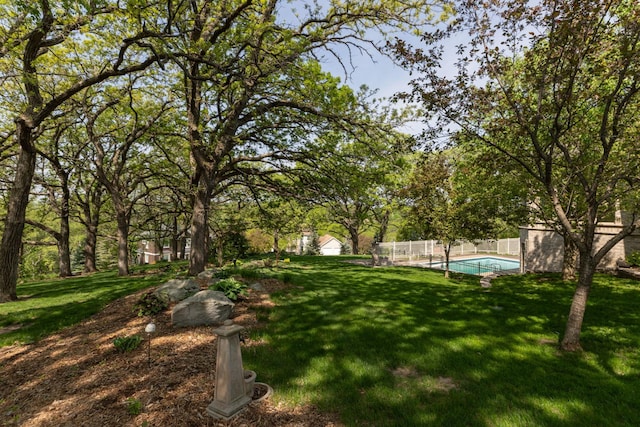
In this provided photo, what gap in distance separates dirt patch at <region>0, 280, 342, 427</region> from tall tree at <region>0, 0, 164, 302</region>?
5485 millimetres

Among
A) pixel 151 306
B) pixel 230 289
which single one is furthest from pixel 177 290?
pixel 230 289

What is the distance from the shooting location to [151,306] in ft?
23.5

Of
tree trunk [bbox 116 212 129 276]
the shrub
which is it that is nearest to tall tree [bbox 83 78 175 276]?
tree trunk [bbox 116 212 129 276]

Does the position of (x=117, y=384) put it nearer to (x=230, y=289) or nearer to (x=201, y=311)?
(x=201, y=311)

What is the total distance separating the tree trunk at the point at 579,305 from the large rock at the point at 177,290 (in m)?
8.55

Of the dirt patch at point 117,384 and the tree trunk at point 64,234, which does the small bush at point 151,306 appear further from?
the tree trunk at point 64,234

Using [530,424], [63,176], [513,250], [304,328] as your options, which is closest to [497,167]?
[530,424]

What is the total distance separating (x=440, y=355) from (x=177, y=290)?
6693mm

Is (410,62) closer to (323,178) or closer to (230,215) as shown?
(323,178)

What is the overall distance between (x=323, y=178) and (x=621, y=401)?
9.17m

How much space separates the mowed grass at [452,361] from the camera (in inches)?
147

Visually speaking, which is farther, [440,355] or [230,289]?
[230,289]

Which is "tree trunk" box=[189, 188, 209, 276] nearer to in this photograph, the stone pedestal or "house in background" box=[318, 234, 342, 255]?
the stone pedestal

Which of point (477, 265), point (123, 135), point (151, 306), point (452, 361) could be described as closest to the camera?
point (452, 361)
